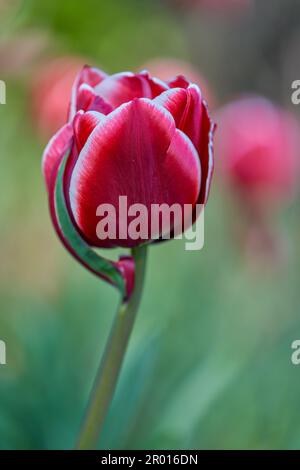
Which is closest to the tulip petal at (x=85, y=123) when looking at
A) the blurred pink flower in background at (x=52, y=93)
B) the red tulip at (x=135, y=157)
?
the red tulip at (x=135, y=157)

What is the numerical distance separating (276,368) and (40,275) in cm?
33

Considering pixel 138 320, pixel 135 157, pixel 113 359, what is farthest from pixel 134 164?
pixel 138 320

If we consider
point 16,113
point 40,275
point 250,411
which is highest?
point 16,113

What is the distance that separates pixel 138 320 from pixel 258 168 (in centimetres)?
24

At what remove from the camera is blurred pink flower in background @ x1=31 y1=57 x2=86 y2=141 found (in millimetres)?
1023

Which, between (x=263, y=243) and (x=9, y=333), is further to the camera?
(x=263, y=243)

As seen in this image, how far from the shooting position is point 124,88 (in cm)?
51

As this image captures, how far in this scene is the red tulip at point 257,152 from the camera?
98cm

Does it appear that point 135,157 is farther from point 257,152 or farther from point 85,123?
point 257,152

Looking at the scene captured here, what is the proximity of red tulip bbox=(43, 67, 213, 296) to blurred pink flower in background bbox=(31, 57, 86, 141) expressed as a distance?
534mm
